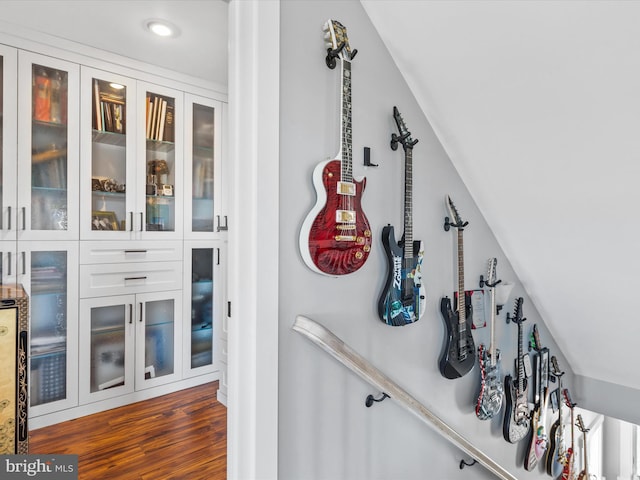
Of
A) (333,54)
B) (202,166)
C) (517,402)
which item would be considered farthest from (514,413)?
(202,166)

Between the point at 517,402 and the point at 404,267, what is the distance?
133 centimetres

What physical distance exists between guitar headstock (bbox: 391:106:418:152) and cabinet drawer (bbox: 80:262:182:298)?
7.08ft

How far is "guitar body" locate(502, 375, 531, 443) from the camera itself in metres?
2.08

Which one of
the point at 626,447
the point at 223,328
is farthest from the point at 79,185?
the point at 626,447

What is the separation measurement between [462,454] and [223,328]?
77.3 inches

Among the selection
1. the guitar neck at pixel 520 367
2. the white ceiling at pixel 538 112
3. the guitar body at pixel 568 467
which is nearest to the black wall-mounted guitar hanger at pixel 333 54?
the white ceiling at pixel 538 112

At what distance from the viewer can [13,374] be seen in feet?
5.06

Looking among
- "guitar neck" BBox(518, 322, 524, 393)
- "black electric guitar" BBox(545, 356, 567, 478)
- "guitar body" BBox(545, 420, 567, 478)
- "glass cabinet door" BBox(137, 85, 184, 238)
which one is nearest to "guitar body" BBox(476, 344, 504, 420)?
"guitar neck" BBox(518, 322, 524, 393)

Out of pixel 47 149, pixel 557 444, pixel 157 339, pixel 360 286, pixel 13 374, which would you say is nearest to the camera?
pixel 360 286

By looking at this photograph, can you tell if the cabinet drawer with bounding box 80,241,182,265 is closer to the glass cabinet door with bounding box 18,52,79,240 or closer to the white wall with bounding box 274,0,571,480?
the glass cabinet door with bounding box 18,52,79,240

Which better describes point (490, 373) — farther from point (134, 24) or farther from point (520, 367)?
point (134, 24)

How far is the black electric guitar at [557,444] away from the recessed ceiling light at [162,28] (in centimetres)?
319

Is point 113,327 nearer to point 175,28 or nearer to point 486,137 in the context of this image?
point 175,28

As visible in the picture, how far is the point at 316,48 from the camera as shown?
120 centimetres
